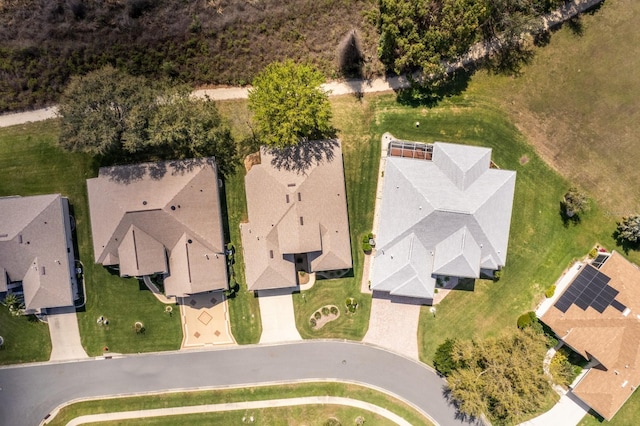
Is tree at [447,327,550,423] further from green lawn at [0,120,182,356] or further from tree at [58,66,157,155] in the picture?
tree at [58,66,157,155]

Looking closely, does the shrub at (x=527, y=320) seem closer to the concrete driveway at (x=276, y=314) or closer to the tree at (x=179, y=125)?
the concrete driveway at (x=276, y=314)

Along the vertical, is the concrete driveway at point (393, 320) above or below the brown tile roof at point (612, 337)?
above

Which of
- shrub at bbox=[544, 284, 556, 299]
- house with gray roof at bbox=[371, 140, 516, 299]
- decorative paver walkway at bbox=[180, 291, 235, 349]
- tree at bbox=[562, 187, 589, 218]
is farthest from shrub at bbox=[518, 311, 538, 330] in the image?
decorative paver walkway at bbox=[180, 291, 235, 349]

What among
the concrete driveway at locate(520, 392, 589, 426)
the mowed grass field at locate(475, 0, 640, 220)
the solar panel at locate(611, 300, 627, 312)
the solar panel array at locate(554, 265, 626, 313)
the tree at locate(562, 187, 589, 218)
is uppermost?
the mowed grass field at locate(475, 0, 640, 220)

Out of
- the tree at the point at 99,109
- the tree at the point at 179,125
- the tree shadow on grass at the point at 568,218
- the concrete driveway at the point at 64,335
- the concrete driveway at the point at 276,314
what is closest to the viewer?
the tree at the point at 99,109

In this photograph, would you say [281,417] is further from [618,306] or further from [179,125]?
[618,306]

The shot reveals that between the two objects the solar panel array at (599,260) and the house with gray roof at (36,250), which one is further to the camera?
the solar panel array at (599,260)

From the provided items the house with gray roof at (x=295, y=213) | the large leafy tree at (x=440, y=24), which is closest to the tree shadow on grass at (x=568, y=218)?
the large leafy tree at (x=440, y=24)
